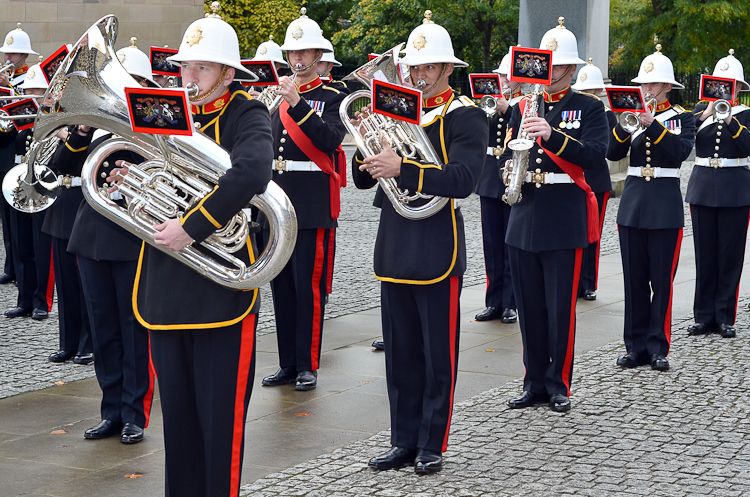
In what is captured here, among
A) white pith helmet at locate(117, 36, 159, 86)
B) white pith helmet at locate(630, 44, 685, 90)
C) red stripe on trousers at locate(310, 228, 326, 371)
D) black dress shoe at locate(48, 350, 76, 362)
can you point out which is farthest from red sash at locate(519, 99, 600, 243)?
black dress shoe at locate(48, 350, 76, 362)

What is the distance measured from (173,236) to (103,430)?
2.30 metres

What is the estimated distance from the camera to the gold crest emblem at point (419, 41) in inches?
204

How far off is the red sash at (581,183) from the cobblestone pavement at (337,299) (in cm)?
310

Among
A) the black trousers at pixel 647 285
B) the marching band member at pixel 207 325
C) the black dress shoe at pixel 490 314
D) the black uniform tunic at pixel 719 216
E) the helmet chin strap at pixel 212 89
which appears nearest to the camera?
the marching band member at pixel 207 325

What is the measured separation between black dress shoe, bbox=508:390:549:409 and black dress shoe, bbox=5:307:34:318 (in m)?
4.83

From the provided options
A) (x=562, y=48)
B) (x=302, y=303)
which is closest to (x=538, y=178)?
(x=562, y=48)

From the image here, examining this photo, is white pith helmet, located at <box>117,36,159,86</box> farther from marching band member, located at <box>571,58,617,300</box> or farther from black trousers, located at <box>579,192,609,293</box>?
black trousers, located at <box>579,192,609,293</box>

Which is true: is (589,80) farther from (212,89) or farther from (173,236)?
(173,236)

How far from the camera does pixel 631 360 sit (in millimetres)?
7469

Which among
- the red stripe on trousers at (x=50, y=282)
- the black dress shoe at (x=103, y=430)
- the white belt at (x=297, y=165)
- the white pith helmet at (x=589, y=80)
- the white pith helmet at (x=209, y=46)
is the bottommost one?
the black dress shoe at (x=103, y=430)

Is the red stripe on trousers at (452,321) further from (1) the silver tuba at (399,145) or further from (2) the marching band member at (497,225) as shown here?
(2) the marching band member at (497,225)

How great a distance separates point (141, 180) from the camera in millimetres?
3977

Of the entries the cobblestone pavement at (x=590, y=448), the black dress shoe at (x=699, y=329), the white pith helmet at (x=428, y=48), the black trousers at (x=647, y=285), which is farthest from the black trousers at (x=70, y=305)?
the black dress shoe at (x=699, y=329)

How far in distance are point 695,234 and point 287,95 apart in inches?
167
